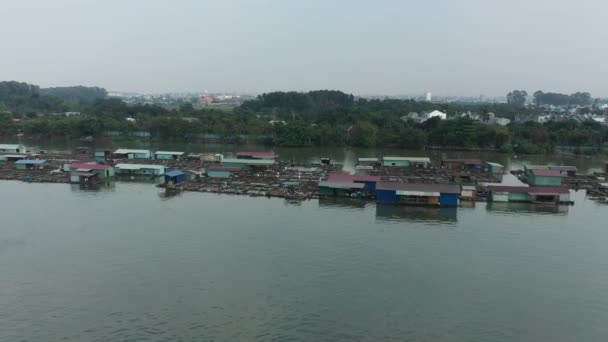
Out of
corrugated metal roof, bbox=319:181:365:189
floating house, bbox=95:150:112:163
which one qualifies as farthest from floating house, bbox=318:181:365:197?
floating house, bbox=95:150:112:163

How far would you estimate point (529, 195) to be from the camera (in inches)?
476

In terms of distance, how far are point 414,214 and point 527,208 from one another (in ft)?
10.2

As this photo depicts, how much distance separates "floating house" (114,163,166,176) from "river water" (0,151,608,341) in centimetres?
396

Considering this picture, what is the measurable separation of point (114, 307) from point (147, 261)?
5.00 feet

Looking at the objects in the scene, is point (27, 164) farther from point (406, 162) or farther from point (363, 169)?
point (406, 162)

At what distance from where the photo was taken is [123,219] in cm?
1018

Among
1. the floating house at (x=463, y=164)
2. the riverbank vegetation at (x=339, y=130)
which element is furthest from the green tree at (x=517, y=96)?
the floating house at (x=463, y=164)

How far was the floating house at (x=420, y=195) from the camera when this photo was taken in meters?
11.5

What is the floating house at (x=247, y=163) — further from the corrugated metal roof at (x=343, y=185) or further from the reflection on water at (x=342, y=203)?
the reflection on water at (x=342, y=203)

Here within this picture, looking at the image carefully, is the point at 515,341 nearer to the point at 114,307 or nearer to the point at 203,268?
the point at 203,268

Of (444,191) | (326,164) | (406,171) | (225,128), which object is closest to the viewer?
(444,191)

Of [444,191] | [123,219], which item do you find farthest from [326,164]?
[123,219]

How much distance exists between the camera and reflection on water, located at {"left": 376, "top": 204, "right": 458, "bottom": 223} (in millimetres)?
10531

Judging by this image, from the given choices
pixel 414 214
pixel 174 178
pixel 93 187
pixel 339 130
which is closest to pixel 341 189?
pixel 414 214
